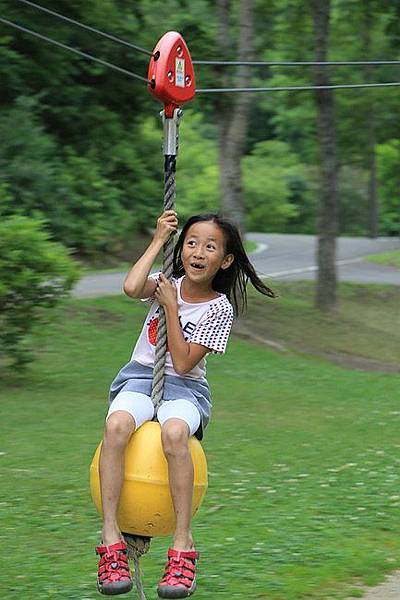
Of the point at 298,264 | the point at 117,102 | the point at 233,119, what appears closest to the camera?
the point at 233,119

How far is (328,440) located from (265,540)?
3572 millimetres

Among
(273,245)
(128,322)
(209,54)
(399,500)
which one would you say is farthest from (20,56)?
(273,245)

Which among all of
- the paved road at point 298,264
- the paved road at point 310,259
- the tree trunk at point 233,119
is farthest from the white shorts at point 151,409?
the paved road at point 310,259

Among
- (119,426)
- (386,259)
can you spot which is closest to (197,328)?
(119,426)

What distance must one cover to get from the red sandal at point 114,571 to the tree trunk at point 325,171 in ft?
46.7

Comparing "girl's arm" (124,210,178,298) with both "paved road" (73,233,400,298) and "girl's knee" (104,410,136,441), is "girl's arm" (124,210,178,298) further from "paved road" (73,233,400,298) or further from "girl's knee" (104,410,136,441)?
"paved road" (73,233,400,298)

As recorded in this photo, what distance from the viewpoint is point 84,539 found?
6.55m

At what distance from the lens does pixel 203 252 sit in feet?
16.9

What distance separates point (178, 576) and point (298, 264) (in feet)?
75.9

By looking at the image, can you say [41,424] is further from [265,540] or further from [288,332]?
[288,332]

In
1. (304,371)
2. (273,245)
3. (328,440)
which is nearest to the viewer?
(328,440)

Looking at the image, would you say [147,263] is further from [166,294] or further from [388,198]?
[388,198]

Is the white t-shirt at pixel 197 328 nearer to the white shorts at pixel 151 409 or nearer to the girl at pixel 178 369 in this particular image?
the girl at pixel 178 369

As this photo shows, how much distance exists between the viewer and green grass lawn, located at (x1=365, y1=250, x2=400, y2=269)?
2931 centimetres
